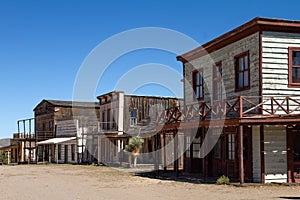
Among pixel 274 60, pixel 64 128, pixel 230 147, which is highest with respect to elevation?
pixel 274 60

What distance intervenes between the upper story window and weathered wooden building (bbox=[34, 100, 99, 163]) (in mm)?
24925

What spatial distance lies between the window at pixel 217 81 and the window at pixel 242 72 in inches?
65.6

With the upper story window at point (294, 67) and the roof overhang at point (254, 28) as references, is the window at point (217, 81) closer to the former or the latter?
the roof overhang at point (254, 28)

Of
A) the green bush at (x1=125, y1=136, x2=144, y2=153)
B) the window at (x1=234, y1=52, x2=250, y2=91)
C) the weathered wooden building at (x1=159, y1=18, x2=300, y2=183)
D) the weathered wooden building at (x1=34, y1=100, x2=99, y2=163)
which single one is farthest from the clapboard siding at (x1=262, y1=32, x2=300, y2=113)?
the weathered wooden building at (x1=34, y1=100, x2=99, y2=163)

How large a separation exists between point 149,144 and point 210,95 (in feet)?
45.2

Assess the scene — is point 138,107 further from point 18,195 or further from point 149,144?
point 18,195

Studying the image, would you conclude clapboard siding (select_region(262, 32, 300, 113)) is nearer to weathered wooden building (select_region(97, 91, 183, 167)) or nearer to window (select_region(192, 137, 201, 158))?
window (select_region(192, 137, 201, 158))

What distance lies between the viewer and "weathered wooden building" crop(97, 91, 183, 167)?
3562 centimetres

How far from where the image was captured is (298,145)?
18.3 m

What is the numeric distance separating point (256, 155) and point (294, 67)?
4088 millimetres

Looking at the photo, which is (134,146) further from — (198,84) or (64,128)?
(64,128)

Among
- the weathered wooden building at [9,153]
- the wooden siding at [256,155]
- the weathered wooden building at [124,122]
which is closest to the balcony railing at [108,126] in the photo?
the weathered wooden building at [124,122]

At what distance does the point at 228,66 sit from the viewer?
2094 centimetres

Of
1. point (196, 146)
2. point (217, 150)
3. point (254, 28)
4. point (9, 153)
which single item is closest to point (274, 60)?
point (254, 28)
